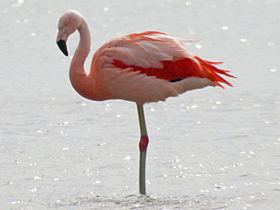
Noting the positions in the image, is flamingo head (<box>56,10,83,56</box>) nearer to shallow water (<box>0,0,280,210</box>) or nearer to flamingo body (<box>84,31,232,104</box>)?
flamingo body (<box>84,31,232,104</box>)

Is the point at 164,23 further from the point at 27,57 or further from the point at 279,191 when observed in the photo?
the point at 279,191

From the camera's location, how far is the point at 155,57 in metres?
7.78

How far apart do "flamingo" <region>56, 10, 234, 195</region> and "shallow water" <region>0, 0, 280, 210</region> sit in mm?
443

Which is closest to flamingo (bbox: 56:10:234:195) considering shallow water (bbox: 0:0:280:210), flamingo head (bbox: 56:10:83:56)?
flamingo head (bbox: 56:10:83:56)

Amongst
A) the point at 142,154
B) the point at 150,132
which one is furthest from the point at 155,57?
the point at 150,132

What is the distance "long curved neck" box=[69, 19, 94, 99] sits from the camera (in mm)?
7742

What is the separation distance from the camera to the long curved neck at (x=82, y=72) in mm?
7742

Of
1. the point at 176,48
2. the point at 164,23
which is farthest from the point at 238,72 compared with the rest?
the point at 176,48

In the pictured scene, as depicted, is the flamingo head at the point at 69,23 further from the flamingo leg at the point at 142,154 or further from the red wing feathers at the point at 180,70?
the flamingo leg at the point at 142,154

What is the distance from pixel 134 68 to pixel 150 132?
189 cm

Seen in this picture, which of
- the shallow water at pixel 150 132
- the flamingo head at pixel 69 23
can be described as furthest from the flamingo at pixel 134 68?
the shallow water at pixel 150 132

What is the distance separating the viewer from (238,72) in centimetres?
1168

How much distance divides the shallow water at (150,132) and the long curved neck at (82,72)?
731 mm

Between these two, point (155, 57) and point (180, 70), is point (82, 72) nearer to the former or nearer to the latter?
point (155, 57)
